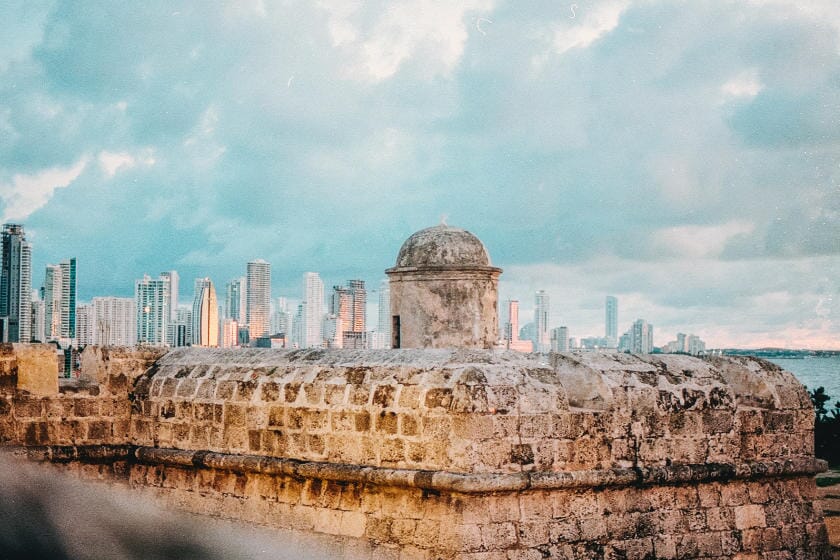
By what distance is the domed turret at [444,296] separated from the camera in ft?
43.2

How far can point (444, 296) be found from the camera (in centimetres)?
1329

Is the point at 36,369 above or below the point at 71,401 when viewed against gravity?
above

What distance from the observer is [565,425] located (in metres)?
6.58

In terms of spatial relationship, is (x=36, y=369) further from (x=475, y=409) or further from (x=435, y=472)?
(x=475, y=409)

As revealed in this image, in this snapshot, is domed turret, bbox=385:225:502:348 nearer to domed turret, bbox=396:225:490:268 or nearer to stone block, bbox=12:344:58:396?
domed turret, bbox=396:225:490:268

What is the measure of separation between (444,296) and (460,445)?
23.3 ft

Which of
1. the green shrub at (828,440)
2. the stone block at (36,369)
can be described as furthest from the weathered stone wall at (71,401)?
the green shrub at (828,440)

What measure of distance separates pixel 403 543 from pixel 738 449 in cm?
267

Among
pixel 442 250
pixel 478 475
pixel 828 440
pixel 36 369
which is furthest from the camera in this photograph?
→ pixel 828 440

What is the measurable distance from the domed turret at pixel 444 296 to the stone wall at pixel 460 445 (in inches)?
199

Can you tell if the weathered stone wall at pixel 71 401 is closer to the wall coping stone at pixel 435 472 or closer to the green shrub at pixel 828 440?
the wall coping stone at pixel 435 472

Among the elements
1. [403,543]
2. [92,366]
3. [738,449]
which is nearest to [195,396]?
[92,366]

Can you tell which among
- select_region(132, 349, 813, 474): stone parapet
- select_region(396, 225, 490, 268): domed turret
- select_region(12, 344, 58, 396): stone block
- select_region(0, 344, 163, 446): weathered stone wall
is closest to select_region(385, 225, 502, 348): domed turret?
select_region(396, 225, 490, 268): domed turret

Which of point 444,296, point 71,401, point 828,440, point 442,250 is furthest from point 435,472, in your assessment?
point 828,440
